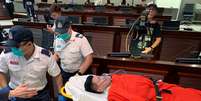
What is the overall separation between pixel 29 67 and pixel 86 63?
0.61 meters

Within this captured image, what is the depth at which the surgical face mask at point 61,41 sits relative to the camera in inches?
95.3

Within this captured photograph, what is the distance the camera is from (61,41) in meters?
2.51

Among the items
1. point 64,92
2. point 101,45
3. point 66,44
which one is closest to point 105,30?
point 101,45

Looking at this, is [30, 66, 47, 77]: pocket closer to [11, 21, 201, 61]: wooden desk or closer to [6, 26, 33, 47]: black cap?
[6, 26, 33, 47]: black cap

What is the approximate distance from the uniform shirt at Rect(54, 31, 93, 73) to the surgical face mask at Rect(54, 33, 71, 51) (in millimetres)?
32

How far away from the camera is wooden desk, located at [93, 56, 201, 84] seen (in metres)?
2.16

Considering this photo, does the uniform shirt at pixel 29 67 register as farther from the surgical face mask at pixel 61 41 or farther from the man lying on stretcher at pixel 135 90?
the man lying on stretcher at pixel 135 90

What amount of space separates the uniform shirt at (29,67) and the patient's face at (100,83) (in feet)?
2.01

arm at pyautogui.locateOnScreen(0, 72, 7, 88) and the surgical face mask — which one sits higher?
the surgical face mask

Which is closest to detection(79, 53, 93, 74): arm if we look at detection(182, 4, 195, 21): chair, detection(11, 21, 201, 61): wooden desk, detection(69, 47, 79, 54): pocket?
detection(69, 47, 79, 54): pocket

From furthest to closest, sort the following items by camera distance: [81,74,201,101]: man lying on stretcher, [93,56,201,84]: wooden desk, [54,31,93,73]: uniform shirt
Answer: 1. [54,31,93,73]: uniform shirt
2. [93,56,201,84]: wooden desk
3. [81,74,201,101]: man lying on stretcher

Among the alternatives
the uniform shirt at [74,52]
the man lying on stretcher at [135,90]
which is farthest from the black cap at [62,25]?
the man lying on stretcher at [135,90]

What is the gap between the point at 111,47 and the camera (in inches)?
151

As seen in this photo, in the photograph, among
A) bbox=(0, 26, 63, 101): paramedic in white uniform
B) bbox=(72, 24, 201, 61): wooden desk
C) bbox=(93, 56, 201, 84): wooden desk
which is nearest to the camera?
bbox=(0, 26, 63, 101): paramedic in white uniform
